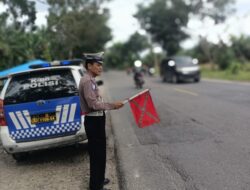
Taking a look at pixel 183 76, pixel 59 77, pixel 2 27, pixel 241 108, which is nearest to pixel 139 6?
pixel 183 76

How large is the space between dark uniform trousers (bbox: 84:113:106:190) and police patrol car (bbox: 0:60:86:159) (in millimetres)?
1558

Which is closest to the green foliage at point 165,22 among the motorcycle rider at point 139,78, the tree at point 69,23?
the tree at point 69,23

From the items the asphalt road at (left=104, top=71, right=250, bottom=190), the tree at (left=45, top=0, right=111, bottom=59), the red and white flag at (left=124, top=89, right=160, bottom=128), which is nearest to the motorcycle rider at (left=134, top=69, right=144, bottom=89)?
the tree at (left=45, top=0, right=111, bottom=59)

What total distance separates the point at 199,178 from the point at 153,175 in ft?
2.32

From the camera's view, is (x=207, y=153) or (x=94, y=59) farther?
(x=207, y=153)

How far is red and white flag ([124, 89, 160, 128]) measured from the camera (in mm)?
5715

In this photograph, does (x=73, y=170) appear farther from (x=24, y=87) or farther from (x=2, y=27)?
(x=2, y=27)

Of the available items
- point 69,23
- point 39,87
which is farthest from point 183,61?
point 39,87

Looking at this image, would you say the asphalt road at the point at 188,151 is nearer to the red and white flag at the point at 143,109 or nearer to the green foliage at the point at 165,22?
the red and white flag at the point at 143,109

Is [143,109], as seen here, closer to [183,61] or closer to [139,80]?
[139,80]

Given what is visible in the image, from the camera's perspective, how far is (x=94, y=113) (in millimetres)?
4809

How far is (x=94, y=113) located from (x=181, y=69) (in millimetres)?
21174

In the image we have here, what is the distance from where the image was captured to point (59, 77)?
671 centimetres

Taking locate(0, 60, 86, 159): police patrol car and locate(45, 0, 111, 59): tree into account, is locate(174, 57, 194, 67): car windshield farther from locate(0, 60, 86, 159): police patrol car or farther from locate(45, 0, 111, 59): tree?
locate(0, 60, 86, 159): police patrol car
